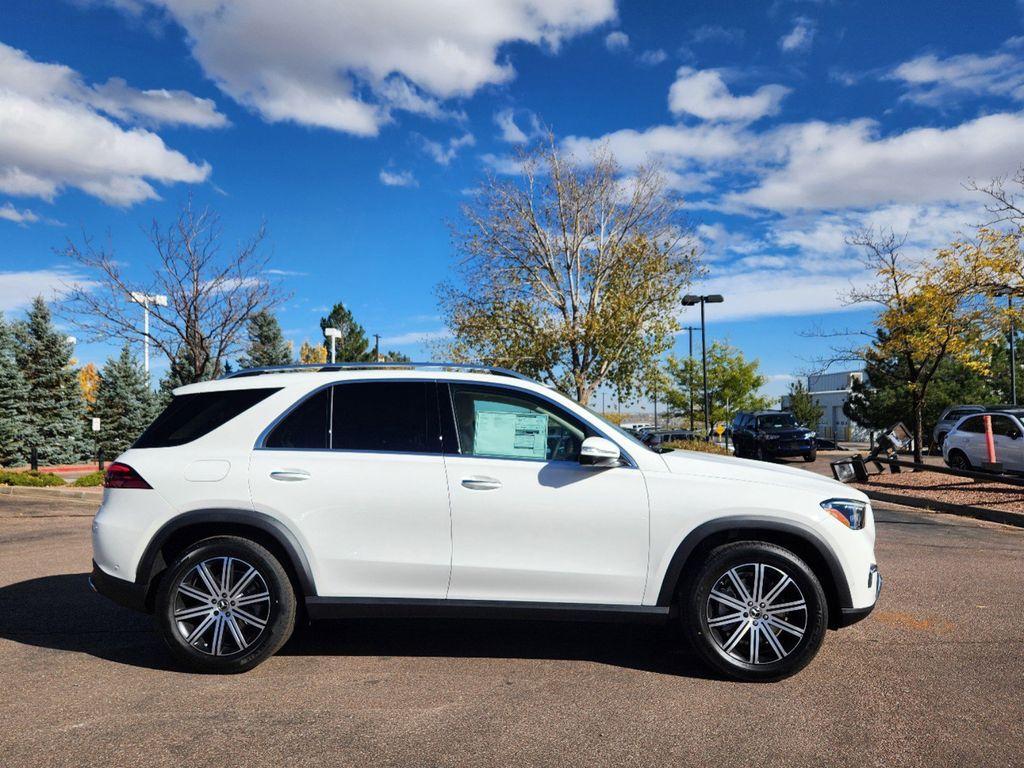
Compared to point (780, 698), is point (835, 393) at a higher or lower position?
higher

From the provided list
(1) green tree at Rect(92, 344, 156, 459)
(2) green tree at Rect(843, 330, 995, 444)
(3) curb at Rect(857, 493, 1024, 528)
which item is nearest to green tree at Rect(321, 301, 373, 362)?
(1) green tree at Rect(92, 344, 156, 459)

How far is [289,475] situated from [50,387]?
3922 cm

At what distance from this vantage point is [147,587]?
430cm

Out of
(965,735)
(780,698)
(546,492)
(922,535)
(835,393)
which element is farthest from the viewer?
(835,393)

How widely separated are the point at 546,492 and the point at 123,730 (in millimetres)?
2333

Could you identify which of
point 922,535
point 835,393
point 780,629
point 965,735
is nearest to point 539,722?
point 780,629

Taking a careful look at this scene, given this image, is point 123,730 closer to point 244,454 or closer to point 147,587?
point 147,587

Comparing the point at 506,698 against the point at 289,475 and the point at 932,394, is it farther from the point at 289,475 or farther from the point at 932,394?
the point at 932,394

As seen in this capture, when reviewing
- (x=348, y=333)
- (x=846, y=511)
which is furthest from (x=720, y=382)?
(x=846, y=511)

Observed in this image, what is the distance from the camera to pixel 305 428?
4.45 meters

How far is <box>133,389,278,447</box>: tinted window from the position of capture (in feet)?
14.6

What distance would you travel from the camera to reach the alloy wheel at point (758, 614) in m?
4.14

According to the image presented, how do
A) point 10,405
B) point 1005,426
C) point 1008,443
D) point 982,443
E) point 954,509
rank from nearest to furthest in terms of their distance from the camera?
point 954,509 → point 1008,443 → point 1005,426 → point 982,443 → point 10,405

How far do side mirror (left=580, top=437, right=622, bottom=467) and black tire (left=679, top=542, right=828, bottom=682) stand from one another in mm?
757
